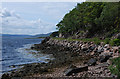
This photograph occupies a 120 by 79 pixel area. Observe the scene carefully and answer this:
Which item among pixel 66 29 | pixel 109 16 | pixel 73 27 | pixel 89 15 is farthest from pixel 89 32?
pixel 66 29

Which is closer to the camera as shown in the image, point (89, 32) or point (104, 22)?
point (104, 22)

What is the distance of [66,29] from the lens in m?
65.0

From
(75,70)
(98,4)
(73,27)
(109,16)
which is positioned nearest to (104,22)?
(109,16)

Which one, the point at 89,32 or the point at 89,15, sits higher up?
the point at 89,15

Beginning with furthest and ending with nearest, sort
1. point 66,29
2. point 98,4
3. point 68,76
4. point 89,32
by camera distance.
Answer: point 66,29
point 98,4
point 89,32
point 68,76

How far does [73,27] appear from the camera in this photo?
2239 inches

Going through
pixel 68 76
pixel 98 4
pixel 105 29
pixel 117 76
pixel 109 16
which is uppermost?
pixel 98 4

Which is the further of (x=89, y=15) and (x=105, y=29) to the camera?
(x=89, y=15)

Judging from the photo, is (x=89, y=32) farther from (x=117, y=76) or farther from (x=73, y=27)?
(x=117, y=76)

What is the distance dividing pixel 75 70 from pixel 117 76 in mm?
3525

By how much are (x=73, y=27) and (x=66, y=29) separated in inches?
336

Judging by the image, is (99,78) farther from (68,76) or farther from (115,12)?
(115,12)

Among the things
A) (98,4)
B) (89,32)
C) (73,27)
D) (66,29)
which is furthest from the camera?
(66,29)

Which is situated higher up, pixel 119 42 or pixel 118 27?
pixel 118 27
